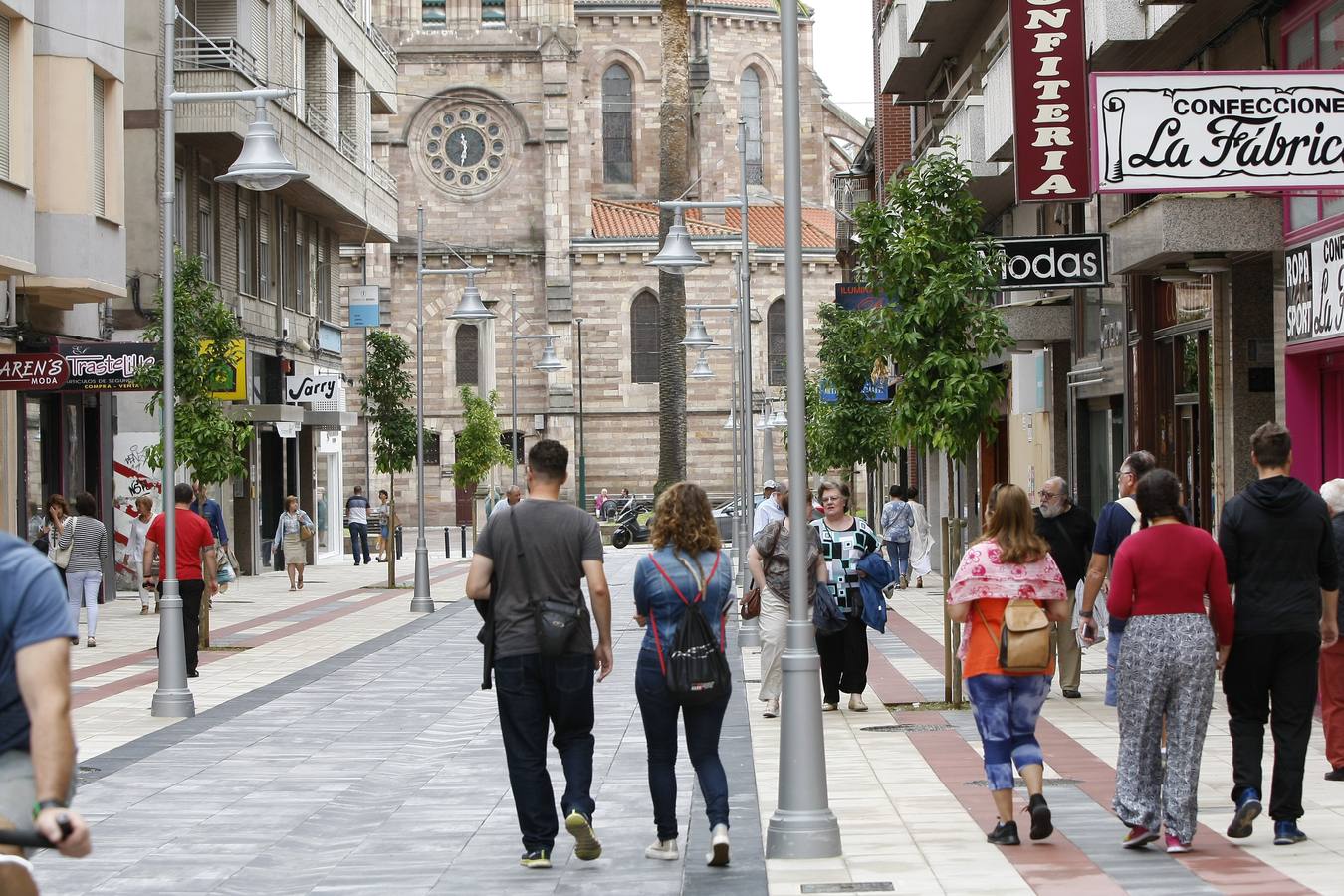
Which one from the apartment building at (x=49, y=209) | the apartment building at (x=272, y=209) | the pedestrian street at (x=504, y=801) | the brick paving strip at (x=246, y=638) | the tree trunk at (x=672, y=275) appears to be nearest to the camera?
the pedestrian street at (x=504, y=801)

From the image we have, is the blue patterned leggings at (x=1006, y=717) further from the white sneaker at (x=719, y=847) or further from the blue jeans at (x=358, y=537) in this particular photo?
the blue jeans at (x=358, y=537)

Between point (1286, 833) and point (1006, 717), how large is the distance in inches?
52.2

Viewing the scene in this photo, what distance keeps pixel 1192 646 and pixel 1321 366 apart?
6.91 metres

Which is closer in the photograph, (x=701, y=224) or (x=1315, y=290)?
(x=1315, y=290)

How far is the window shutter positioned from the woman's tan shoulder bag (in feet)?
56.7

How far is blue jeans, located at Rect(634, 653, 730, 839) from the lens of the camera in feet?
28.8

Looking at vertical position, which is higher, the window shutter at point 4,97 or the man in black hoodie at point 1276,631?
the window shutter at point 4,97

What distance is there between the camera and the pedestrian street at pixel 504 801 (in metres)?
8.43

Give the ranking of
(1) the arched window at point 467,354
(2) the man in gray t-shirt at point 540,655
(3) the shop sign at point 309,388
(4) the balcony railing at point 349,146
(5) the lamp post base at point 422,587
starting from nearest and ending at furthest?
(2) the man in gray t-shirt at point 540,655 → (5) the lamp post base at point 422,587 → (3) the shop sign at point 309,388 → (4) the balcony railing at point 349,146 → (1) the arched window at point 467,354

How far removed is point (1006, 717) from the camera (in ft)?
29.6

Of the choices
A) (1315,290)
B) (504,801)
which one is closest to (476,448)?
(1315,290)

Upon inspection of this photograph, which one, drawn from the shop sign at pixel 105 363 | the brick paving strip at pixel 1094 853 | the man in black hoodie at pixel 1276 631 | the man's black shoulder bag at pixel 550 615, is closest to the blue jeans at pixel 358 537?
the shop sign at pixel 105 363

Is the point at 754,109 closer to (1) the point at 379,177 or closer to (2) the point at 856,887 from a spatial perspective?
(1) the point at 379,177

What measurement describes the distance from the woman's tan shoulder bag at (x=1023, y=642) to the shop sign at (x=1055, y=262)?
1030 cm
